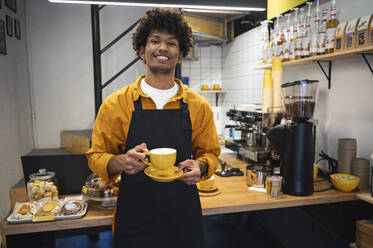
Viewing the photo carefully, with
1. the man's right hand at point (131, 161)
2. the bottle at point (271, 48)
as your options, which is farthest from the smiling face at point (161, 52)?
the bottle at point (271, 48)

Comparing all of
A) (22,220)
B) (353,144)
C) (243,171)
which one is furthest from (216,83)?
(22,220)

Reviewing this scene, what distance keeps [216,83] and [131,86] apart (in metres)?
3.81

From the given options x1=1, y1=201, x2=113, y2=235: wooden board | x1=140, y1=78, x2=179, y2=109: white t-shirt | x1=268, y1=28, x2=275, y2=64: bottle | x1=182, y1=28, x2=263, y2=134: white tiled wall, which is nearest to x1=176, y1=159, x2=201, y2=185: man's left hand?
x1=140, y1=78, x2=179, y2=109: white t-shirt

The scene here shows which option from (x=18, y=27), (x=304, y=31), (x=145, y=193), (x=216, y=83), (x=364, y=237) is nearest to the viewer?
(x=145, y=193)

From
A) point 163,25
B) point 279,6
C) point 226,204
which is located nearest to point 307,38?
point 279,6

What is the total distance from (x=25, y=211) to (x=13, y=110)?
2.15 m

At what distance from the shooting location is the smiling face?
1.26 meters

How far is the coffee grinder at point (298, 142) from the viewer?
1.69 meters

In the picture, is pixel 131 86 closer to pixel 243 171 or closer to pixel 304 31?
pixel 243 171

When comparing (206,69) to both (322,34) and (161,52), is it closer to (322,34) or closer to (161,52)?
(322,34)

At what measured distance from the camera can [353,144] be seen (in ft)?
6.04

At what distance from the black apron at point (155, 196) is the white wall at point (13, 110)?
6.84 ft

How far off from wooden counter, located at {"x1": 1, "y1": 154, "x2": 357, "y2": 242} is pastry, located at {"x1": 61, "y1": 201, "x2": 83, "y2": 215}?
0.16 feet

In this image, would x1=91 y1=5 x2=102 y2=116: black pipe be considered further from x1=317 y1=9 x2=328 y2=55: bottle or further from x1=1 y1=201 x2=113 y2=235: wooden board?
x1=317 y1=9 x2=328 y2=55: bottle
